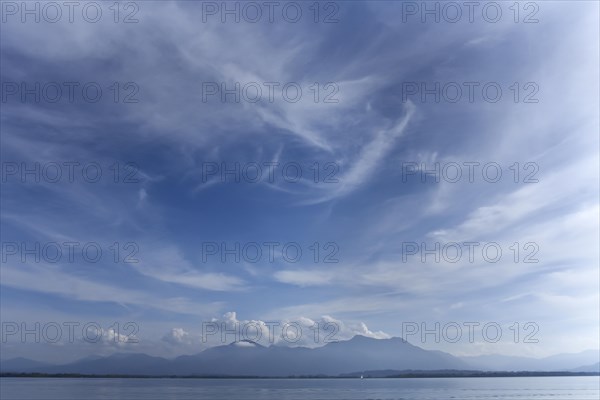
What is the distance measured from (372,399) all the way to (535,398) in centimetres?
3524

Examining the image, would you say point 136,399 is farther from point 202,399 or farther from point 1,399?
point 1,399

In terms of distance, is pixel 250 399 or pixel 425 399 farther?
pixel 250 399

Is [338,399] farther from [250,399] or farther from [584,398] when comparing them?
[584,398]

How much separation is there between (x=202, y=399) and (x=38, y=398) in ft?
111

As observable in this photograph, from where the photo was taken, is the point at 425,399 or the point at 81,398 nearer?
the point at 425,399

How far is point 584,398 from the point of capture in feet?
377

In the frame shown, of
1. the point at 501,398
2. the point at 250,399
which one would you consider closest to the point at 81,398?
the point at 250,399

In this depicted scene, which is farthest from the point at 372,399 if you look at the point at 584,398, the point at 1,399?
the point at 1,399

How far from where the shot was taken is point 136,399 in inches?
4589

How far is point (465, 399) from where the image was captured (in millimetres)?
114062

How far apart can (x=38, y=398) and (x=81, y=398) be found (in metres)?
8.58

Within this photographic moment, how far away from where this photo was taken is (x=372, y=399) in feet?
372

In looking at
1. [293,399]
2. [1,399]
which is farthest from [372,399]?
[1,399]

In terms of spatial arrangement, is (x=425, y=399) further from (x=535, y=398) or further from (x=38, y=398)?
(x=38, y=398)
